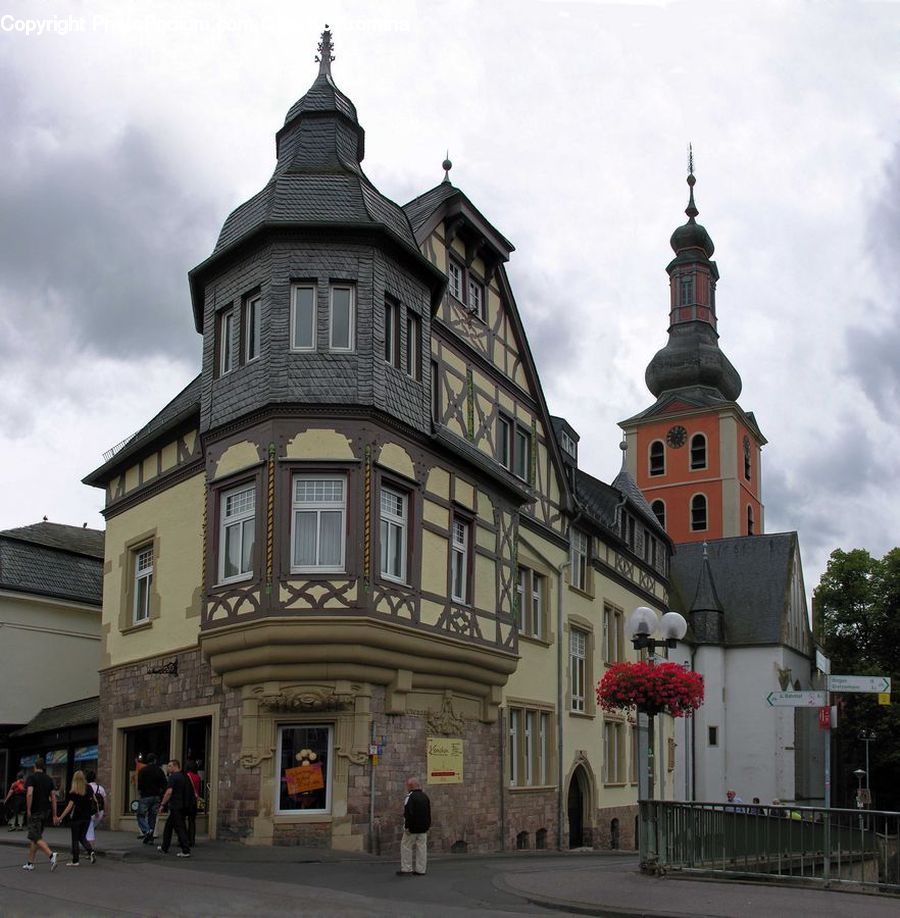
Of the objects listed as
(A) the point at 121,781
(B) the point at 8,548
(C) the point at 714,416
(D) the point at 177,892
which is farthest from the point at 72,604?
(C) the point at 714,416

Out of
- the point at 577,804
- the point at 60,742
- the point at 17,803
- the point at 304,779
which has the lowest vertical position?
the point at 577,804

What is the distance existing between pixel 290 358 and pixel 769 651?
42123 millimetres

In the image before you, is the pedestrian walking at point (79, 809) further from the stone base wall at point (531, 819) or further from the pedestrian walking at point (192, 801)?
the stone base wall at point (531, 819)

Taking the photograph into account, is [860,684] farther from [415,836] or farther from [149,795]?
[149,795]

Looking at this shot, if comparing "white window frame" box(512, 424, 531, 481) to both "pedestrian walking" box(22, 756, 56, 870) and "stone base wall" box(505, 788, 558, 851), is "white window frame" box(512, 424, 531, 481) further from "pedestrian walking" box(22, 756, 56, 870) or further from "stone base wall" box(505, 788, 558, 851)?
"pedestrian walking" box(22, 756, 56, 870)

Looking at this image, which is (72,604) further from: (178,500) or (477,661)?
(477,661)

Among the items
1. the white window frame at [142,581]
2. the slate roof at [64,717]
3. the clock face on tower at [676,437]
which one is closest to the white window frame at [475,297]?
the white window frame at [142,581]

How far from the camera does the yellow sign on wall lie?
72.7 ft

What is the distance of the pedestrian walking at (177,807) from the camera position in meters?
18.7

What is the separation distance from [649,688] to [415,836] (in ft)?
13.7

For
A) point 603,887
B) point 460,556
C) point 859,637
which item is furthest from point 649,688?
point 859,637

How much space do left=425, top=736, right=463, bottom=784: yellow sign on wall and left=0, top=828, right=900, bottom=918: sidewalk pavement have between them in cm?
143

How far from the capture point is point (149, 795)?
2089 centimetres

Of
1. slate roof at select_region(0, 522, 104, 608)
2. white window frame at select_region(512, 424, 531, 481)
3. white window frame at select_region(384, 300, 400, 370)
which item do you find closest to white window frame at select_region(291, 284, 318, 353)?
white window frame at select_region(384, 300, 400, 370)
